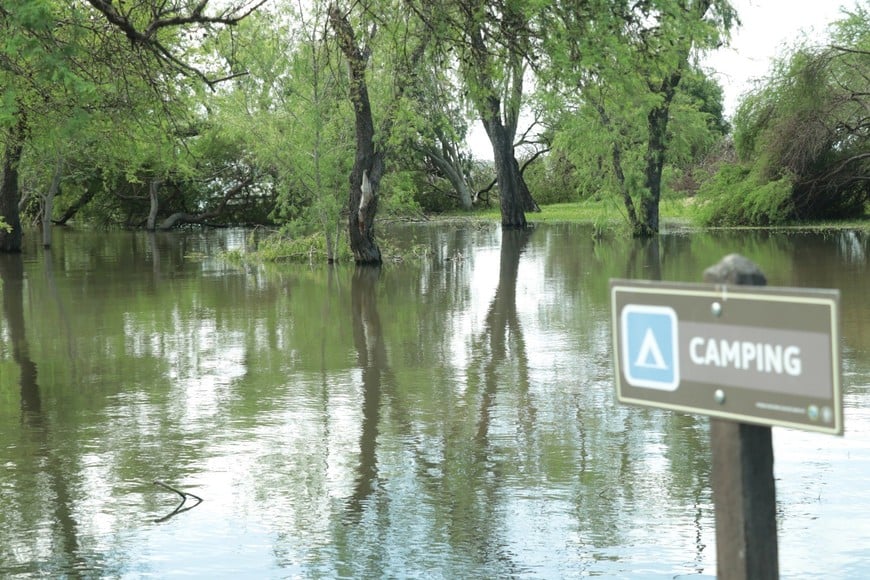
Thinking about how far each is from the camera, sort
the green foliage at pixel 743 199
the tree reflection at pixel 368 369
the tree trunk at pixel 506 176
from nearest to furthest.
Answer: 1. the tree reflection at pixel 368 369
2. the green foliage at pixel 743 199
3. the tree trunk at pixel 506 176

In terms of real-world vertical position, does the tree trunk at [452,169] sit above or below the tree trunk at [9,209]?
above

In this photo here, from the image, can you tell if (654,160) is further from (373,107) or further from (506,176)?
(506,176)

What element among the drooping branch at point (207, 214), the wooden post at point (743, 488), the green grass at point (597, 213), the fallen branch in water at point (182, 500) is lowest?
the fallen branch in water at point (182, 500)

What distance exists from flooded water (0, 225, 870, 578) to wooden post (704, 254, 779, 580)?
11.6ft

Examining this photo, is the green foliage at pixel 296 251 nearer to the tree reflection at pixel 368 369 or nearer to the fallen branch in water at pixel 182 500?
the tree reflection at pixel 368 369

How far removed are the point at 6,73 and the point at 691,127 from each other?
2767 cm

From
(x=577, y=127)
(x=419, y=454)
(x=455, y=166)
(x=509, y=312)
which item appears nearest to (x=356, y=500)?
(x=419, y=454)

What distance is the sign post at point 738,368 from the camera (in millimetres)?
2566

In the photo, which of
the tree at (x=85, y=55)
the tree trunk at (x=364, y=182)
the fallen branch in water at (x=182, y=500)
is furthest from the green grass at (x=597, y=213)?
the fallen branch in water at (x=182, y=500)

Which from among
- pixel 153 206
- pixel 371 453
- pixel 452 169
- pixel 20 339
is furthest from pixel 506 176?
pixel 371 453

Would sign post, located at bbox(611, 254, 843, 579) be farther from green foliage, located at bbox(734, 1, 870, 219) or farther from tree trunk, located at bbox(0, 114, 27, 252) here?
tree trunk, located at bbox(0, 114, 27, 252)

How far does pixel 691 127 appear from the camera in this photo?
37.9m

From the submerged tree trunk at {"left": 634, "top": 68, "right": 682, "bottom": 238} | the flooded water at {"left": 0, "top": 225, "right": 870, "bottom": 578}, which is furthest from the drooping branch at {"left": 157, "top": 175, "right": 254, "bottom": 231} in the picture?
the flooded water at {"left": 0, "top": 225, "right": 870, "bottom": 578}

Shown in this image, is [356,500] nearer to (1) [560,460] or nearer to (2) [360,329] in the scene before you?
(1) [560,460]
